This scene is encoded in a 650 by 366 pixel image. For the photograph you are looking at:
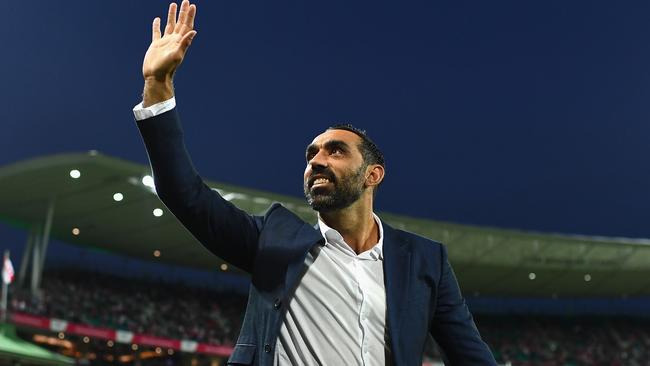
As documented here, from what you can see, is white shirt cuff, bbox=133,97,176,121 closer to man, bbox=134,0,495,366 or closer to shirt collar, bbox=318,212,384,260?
man, bbox=134,0,495,366

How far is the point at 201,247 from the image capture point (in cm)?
3681

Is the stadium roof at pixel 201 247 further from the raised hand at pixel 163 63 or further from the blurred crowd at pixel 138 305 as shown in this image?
the raised hand at pixel 163 63

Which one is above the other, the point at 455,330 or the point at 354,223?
the point at 354,223

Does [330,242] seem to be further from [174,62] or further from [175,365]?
[175,365]

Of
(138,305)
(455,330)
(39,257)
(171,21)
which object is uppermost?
(39,257)

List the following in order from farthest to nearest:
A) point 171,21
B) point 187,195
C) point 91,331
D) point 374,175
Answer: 1. point 91,331
2. point 374,175
3. point 171,21
4. point 187,195

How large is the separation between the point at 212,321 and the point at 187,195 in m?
37.2

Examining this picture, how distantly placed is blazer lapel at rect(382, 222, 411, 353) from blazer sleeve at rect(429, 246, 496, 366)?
18cm

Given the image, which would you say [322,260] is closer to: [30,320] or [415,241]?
[415,241]

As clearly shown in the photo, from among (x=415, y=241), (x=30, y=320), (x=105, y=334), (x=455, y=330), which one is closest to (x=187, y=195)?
(x=415, y=241)

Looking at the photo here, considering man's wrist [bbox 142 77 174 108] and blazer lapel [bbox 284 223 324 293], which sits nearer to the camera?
man's wrist [bbox 142 77 174 108]

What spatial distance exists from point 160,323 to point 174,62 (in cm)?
3442

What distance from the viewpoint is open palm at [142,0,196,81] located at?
8.36ft

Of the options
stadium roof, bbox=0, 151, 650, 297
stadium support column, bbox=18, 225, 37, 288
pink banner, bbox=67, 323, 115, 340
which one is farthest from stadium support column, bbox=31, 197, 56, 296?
pink banner, bbox=67, 323, 115, 340
